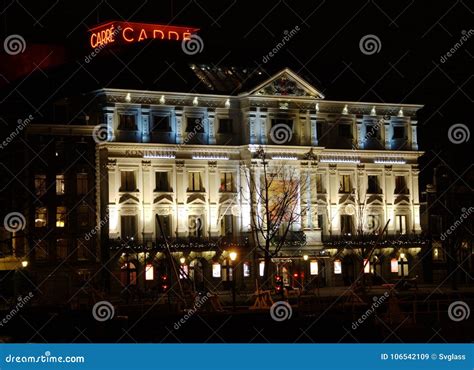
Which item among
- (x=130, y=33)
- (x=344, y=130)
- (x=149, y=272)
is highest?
(x=130, y=33)

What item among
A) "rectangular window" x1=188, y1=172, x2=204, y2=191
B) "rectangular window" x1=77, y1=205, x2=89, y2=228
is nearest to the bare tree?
"rectangular window" x1=188, y1=172, x2=204, y2=191

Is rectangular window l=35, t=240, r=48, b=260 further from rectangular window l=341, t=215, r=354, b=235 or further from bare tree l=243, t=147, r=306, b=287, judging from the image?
rectangular window l=341, t=215, r=354, b=235

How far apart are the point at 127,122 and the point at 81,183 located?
6023mm

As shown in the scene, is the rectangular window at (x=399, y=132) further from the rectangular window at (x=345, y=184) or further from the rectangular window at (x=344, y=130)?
the rectangular window at (x=345, y=184)

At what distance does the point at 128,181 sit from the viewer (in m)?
83.7

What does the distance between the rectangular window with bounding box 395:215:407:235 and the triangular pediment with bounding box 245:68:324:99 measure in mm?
12971

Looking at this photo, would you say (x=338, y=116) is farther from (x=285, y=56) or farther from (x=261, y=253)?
(x=261, y=253)

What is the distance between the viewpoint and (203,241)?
3361 inches

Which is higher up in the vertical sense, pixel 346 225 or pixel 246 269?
pixel 346 225

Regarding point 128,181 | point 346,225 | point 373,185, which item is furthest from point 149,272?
point 373,185

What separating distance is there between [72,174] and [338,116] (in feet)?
76.6

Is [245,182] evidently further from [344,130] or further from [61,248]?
[61,248]

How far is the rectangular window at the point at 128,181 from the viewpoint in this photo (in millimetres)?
83375

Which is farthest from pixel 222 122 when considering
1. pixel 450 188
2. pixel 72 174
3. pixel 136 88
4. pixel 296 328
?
pixel 296 328
